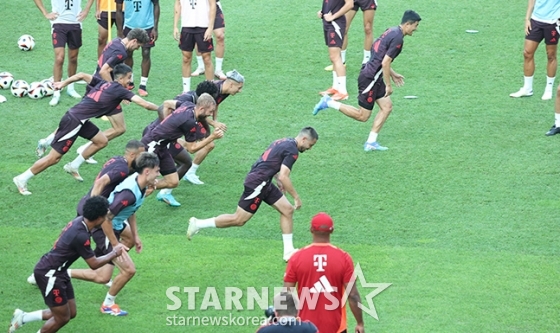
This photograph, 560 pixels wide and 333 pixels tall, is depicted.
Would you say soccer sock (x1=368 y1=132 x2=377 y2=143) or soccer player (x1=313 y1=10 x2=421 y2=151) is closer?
soccer player (x1=313 y1=10 x2=421 y2=151)

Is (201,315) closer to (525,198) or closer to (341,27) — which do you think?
(525,198)

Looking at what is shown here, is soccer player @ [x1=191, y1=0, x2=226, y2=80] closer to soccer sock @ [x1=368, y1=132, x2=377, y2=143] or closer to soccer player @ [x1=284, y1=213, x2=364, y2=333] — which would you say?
soccer sock @ [x1=368, y1=132, x2=377, y2=143]

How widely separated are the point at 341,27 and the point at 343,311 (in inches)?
360

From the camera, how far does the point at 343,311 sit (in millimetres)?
8398

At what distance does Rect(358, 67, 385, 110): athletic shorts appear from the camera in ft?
48.4

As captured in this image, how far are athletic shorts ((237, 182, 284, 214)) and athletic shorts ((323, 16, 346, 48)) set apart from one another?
5.54 m

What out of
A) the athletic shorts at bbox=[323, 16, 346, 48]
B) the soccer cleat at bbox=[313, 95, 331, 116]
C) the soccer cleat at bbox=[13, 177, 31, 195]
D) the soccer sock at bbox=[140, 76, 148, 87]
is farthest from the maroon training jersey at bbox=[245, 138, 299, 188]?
the soccer sock at bbox=[140, 76, 148, 87]

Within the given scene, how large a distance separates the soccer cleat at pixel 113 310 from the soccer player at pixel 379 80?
19.3 ft

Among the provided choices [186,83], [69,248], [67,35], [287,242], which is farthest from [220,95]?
[69,248]

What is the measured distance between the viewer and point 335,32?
16609mm

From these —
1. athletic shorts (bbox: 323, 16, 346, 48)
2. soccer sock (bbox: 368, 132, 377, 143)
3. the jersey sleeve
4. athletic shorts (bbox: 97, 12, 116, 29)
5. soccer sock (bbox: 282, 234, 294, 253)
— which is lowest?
soccer sock (bbox: 282, 234, 294, 253)

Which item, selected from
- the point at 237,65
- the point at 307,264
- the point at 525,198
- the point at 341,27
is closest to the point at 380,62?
the point at 341,27

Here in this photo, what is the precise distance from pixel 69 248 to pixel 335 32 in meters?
8.53

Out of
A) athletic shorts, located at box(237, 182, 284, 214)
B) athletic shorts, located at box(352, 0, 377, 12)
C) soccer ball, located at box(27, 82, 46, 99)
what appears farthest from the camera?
athletic shorts, located at box(352, 0, 377, 12)
